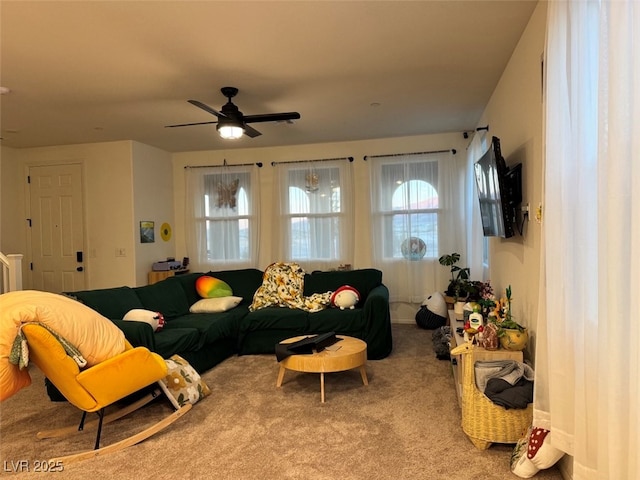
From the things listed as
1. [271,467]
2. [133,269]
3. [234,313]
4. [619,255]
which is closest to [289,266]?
[234,313]

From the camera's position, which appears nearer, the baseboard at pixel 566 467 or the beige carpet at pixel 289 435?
the baseboard at pixel 566 467

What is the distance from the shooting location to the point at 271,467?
2.17m

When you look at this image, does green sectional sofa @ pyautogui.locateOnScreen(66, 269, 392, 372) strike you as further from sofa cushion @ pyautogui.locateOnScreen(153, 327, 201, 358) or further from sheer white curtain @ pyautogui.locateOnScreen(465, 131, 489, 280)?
sheer white curtain @ pyautogui.locateOnScreen(465, 131, 489, 280)

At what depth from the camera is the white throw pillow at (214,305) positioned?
4340 millimetres

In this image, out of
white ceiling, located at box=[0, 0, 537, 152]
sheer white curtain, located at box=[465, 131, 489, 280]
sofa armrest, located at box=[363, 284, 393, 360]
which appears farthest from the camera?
sheer white curtain, located at box=[465, 131, 489, 280]

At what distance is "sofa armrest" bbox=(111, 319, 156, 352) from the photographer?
117 inches

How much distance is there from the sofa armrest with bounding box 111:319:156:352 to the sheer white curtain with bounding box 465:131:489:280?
337 centimetres

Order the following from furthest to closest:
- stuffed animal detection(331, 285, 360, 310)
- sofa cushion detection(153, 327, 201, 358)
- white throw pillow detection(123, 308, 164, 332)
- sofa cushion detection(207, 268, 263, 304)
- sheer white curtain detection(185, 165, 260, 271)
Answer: sheer white curtain detection(185, 165, 260, 271) → sofa cushion detection(207, 268, 263, 304) → stuffed animal detection(331, 285, 360, 310) → white throw pillow detection(123, 308, 164, 332) → sofa cushion detection(153, 327, 201, 358)

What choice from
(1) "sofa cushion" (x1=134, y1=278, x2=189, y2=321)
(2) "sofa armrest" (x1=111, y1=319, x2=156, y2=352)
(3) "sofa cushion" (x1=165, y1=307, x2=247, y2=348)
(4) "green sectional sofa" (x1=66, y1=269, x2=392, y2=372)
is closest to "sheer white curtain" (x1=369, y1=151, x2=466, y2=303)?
(4) "green sectional sofa" (x1=66, y1=269, x2=392, y2=372)

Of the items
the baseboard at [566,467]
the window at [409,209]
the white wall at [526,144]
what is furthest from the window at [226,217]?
the baseboard at [566,467]

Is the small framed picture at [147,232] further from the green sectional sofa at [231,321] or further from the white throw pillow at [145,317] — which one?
the white throw pillow at [145,317]

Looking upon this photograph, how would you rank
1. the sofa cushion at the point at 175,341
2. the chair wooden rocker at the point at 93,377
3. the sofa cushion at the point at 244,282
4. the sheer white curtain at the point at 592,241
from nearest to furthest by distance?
1. the sheer white curtain at the point at 592,241
2. the chair wooden rocker at the point at 93,377
3. the sofa cushion at the point at 175,341
4. the sofa cushion at the point at 244,282

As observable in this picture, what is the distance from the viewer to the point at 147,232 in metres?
5.56

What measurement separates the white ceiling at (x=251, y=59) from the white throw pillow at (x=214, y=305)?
197cm
